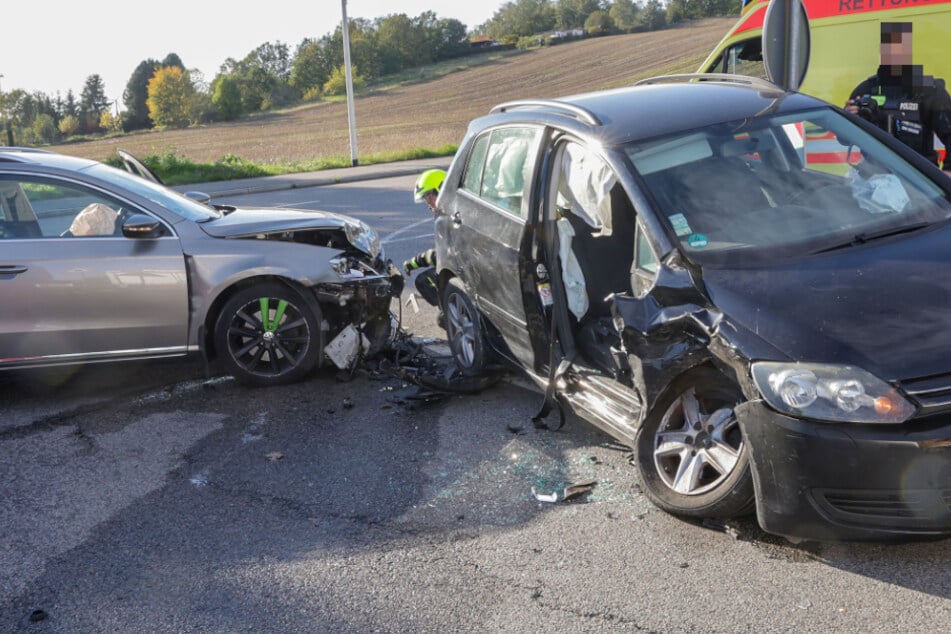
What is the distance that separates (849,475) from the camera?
132 inches

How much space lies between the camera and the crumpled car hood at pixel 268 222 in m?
6.54

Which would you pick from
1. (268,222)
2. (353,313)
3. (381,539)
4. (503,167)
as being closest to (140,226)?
(268,222)

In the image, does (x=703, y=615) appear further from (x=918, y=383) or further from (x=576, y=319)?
(x=576, y=319)

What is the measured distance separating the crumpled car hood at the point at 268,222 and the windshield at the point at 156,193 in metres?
0.14

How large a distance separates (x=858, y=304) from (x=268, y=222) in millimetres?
4211

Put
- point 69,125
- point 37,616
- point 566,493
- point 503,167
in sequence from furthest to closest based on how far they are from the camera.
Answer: point 69,125 → point 503,167 → point 566,493 → point 37,616

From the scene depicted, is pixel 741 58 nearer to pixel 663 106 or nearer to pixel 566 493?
pixel 663 106

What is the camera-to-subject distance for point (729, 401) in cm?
380

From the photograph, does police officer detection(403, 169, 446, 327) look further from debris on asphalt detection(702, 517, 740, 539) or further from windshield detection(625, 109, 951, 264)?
debris on asphalt detection(702, 517, 740, 539)

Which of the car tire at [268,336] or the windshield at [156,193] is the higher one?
the windshield at [156,193]

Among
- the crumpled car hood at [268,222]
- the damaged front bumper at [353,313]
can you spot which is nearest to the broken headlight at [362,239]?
the crumpled car hood at [268,222]

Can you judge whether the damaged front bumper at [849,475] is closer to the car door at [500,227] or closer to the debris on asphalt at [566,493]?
the debris on asphalt at [566,493]

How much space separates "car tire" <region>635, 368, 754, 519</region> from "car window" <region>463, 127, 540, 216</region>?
1591 mm

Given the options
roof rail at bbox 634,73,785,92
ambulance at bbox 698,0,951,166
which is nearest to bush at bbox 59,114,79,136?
ambulance at bbox 698,0,951,166
